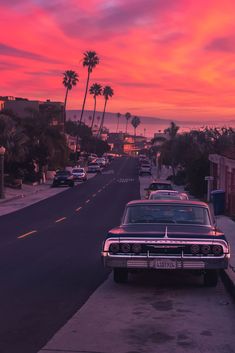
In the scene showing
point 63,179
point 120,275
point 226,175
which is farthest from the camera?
point 63,179

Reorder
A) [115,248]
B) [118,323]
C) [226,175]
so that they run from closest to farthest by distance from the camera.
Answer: [118,323] → [115,248] → [226,175]

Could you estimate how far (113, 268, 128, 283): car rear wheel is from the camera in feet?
39.0

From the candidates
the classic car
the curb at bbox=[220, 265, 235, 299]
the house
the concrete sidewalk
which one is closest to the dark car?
the house

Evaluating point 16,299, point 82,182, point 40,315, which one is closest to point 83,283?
point 16,299

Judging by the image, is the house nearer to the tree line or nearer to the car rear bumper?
the tree line

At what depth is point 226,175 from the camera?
37.7 m

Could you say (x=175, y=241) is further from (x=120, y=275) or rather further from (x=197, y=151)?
(x=197, y=151)

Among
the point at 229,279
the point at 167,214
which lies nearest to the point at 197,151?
the point at 167,214

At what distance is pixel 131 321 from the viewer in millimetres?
9141

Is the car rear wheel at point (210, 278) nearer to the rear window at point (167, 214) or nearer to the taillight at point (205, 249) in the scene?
the taillight at point (205, 249)

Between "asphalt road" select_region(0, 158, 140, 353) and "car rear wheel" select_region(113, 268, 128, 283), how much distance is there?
1.45 ft

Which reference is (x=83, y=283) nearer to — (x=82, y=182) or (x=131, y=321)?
(x=131, y=321)

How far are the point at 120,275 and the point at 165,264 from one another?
1312mm

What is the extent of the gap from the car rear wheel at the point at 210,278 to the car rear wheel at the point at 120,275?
144cm
